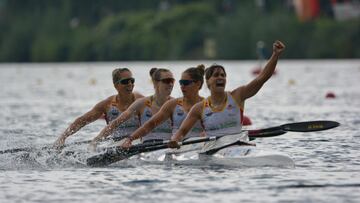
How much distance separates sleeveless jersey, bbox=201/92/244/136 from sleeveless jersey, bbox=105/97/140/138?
1688 millimetres

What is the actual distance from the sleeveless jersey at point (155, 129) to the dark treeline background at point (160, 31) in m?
66.1

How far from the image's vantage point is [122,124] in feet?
62.0

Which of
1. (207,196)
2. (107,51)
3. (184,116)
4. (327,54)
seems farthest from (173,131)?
(107,51)

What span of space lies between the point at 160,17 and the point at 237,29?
16649mm

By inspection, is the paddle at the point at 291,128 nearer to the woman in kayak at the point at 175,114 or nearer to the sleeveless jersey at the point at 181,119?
the sleeveless jersey at the point at 181,119

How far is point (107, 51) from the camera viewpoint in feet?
344

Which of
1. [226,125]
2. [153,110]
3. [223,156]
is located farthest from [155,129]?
[223,156]

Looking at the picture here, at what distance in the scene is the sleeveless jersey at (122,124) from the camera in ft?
62.0

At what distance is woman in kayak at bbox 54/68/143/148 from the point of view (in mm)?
18859

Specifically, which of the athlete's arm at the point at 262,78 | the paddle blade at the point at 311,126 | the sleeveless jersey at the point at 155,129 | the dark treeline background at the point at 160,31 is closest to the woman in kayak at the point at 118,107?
the sleeveless jersey at the point at 155,129

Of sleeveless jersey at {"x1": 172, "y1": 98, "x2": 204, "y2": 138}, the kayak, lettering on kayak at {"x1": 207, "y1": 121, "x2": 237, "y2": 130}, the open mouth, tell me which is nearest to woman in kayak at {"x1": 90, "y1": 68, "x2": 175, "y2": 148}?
sleeveless jersey at {"x1": 172, "y1": 98, "x2": 204, "y2": 138}

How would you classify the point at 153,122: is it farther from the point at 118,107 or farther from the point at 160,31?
the point at 160,31

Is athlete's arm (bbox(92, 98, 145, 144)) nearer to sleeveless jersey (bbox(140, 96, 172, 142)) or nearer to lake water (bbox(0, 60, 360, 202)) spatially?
sleeveless jersey (bbox(140, 96, 172, 142))

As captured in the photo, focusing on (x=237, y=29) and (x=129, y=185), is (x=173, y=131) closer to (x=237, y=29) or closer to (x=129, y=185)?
(x=129, y=185)
